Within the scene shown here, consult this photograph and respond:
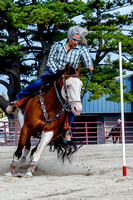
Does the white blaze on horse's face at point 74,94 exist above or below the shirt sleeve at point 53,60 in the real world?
below

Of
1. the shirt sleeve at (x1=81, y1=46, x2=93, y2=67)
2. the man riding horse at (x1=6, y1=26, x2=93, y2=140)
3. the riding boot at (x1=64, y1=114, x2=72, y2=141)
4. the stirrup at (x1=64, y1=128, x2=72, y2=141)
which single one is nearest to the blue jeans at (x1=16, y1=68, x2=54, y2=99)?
the man riding horse at (x1=6, y1=26, x2=93, y2=140)

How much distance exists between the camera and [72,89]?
5.82 metres

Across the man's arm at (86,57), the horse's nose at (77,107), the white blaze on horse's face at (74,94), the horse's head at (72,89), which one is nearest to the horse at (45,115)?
the horse's head at (72,89)

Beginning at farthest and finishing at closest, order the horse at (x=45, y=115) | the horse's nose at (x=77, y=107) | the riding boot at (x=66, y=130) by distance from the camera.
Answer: the riding boot at (x=66, y=130) < the horse at (x=45, y=115) < the horse's nose at (x=77, y=107)

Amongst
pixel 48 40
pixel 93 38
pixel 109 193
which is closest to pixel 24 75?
pixel 48 40

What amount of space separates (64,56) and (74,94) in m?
1.05

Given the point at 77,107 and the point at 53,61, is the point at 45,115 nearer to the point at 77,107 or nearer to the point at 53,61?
the point at 77,107

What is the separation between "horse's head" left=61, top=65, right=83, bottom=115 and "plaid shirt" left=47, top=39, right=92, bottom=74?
1.80 feet

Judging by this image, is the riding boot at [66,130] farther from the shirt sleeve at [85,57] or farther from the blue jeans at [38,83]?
the shirt sleeve at [85,57]

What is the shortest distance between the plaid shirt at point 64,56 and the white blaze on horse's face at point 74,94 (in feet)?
2.38

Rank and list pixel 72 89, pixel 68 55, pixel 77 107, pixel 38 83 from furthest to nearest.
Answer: pixel 38 83 < pixel 68 55 < pixel 72 89 < pixel 77 107

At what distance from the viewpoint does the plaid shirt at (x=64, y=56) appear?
21.5ft

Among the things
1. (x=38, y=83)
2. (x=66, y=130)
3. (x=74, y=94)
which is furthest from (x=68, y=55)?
(x=66, y=130)

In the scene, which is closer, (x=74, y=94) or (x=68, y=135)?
(x=74, y=94)
